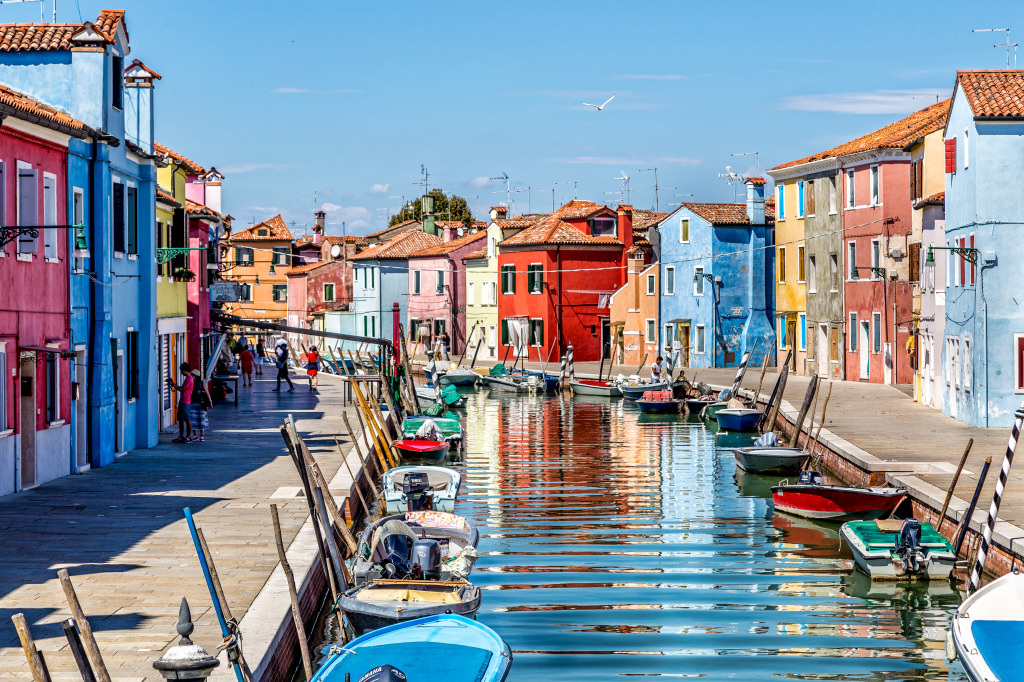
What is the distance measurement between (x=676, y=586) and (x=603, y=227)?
51.0m

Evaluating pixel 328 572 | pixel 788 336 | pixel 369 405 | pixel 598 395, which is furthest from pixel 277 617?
pixel 788 336

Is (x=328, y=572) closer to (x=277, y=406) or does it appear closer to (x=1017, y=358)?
(x=1017, y=358)

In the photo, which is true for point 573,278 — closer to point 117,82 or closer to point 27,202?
point 117,82

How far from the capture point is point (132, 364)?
26.6 metres

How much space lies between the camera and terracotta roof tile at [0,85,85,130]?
63.2 feet

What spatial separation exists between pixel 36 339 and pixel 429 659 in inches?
481

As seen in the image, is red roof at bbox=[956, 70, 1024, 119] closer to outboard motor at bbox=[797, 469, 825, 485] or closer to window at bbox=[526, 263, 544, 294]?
outboard motor at bbox=[797, 469, 825, 485]

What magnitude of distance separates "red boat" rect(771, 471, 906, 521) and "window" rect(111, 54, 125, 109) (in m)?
14.7

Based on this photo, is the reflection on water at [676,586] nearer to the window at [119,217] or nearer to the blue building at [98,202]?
the blue building at [98,202]

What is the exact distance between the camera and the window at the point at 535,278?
66438 millimetres

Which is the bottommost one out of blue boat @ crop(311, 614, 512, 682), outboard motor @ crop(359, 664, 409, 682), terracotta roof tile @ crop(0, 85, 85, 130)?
blue boat @ crop(311, 614, 512, 682)

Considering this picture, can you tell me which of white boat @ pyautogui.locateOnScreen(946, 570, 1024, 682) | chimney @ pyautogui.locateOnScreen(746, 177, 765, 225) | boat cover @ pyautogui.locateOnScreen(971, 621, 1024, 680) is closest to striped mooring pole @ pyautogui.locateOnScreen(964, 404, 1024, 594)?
white boat @ pyautogui.locateOnScreen(946, 570, 1024, 682)

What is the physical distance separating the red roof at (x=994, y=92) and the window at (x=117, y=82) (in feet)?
63.5

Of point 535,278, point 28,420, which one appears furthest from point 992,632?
point 535,278
